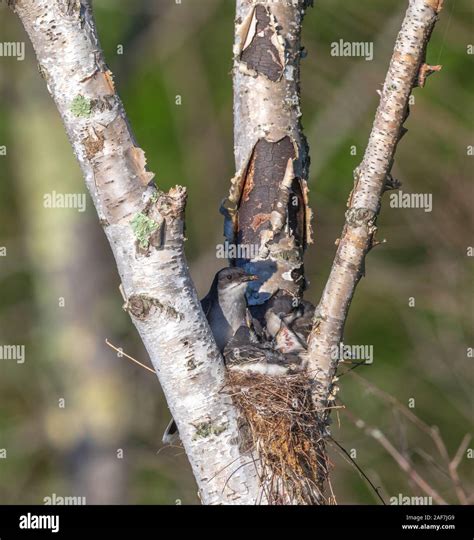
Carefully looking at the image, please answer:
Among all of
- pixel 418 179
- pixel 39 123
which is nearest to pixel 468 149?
pixel 418 179

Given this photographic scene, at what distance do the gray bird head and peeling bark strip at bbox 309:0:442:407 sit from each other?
84 cm

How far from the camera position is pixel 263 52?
203 inches

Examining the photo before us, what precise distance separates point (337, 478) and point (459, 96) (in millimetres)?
5104

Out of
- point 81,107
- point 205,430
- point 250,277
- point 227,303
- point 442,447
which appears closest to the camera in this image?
point 81,107

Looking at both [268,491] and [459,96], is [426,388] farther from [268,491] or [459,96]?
[268,491]

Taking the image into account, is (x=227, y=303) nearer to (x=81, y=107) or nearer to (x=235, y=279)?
(x=235, y=279)

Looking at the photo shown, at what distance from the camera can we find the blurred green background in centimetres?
1047

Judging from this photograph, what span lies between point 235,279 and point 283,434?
121 centimetres

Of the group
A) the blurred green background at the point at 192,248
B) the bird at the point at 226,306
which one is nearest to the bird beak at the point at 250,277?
the bird at the point at 226,306

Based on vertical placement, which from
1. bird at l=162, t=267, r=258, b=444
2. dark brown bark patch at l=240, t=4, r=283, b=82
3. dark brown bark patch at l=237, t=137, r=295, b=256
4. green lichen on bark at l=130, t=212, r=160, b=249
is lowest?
bird at l=162, t=267, r=258, b=444

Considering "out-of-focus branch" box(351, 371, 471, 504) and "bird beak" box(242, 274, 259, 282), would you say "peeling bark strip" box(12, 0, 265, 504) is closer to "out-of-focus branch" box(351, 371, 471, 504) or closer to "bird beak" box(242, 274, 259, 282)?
"bird beak" box(242, 274, 259, 282)

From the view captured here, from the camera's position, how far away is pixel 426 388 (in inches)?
484

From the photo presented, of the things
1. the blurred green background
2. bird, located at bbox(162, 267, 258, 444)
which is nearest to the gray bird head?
bird, located at bbox(162, 267, 258, 444)

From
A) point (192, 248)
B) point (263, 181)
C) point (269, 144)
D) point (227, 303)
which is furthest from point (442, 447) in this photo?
point (192, 248)
